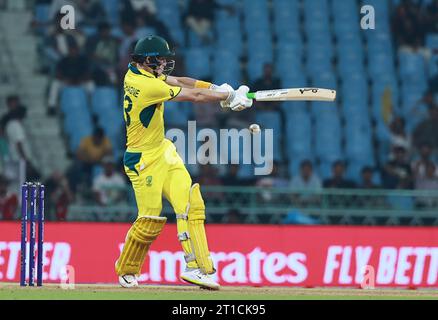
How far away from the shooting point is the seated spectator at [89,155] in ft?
58.1

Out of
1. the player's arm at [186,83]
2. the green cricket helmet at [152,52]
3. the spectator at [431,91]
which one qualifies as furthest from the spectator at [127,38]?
the green cricket helmet at [152,52]

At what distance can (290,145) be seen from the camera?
61.0 ft

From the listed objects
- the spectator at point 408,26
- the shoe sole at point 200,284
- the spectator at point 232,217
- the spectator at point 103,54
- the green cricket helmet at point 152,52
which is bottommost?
the shoe sole at point 200,284

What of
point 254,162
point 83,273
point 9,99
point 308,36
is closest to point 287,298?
point 83,273

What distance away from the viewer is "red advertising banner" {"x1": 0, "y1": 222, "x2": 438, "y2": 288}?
47.7 ft

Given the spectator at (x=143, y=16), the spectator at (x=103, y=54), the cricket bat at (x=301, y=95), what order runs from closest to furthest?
the cricket bat at (x=301, y=95) < the spectator at (x=103, y=54) < the spectator at (x=143, y=16)

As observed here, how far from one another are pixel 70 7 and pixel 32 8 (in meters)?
1.04

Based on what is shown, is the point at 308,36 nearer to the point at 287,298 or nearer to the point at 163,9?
the point at 163,9

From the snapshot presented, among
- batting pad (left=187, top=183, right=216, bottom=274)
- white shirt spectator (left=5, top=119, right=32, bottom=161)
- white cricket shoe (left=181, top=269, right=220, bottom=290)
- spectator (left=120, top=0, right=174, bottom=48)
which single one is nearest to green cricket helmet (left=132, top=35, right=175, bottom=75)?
batting pad (left=187, top=183, right=216, bottom=274)

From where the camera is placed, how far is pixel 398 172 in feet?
60.1

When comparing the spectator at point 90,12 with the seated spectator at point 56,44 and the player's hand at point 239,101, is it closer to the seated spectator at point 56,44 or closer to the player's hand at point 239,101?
the seated spectator at point 56,44

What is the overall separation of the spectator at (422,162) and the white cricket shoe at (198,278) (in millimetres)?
7253

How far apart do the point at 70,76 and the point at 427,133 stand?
507 cm

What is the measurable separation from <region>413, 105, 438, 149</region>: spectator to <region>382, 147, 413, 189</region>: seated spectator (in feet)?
1.36
